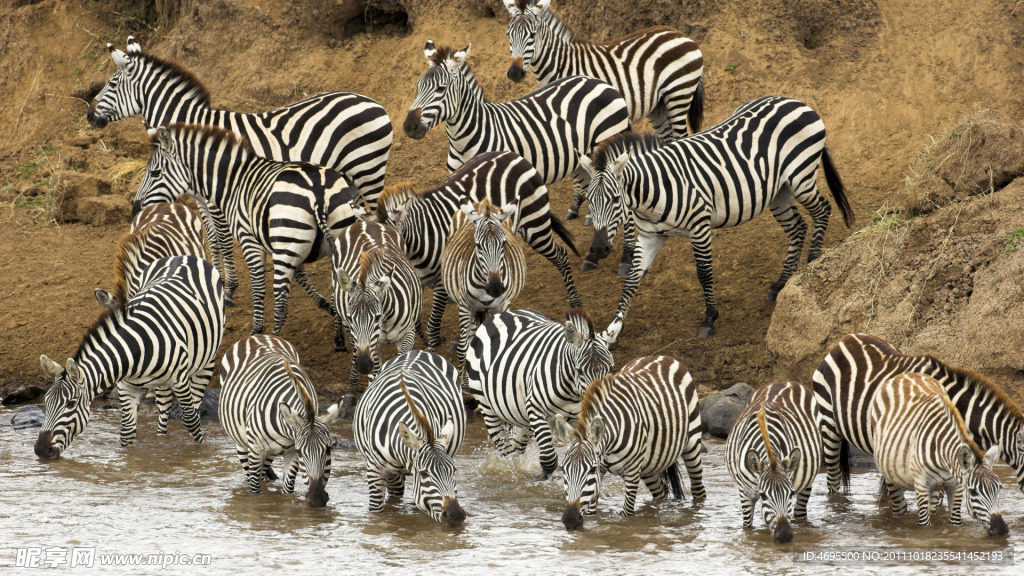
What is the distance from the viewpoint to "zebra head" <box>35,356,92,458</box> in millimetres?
9281

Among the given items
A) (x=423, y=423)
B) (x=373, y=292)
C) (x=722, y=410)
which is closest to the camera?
(x=423, y=423)

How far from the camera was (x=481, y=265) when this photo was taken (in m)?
10.4

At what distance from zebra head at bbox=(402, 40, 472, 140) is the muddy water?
4177mm

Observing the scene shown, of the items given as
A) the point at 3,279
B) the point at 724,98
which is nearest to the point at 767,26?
the point at 724,98

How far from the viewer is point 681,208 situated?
1171 cm

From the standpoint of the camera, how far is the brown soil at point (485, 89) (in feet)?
41.5

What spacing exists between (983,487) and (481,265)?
472cm

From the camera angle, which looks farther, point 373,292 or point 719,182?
point 719,182

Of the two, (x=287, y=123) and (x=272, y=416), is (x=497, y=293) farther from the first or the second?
(x=287, y=123)

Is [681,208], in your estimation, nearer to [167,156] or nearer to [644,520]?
[644,520]

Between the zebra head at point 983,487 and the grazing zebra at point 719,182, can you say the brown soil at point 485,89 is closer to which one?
the grazing zebra at point 719,182

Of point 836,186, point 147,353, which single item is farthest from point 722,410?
point 147,353

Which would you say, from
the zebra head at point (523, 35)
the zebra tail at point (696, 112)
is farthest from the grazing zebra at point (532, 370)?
the zebra tail at point (696, 112)

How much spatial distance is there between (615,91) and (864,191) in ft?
10.6
